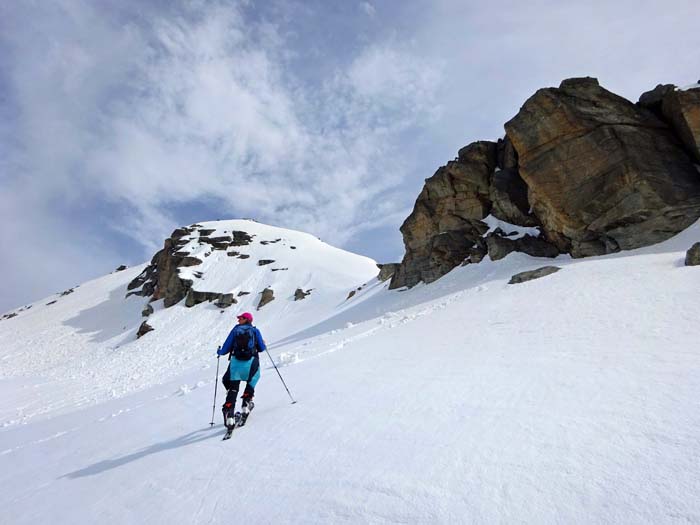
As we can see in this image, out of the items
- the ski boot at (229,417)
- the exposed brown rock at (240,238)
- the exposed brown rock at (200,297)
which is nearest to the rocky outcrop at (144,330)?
the exposed brown rock at (200,297)

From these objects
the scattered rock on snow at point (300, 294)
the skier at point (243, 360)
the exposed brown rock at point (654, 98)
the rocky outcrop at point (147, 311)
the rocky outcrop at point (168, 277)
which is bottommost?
the skier at point (243, 360)

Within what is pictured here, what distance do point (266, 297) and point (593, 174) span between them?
3569cm

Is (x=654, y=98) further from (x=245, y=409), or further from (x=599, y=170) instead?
(x=245, y=409)

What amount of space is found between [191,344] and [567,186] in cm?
3488

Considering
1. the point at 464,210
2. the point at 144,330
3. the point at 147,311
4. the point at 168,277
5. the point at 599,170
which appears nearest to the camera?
the point at 599,170

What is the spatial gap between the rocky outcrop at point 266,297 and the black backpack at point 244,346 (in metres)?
38.1

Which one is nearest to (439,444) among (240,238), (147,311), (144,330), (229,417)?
(229,417)

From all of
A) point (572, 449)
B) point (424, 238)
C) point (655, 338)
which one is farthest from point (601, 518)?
point (424, 238)

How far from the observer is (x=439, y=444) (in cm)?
378

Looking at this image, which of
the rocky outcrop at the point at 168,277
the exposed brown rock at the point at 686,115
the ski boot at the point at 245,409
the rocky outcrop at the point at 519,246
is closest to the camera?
the ski boot at the point at 245,409

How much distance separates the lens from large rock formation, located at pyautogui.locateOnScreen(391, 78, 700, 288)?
59.9ft

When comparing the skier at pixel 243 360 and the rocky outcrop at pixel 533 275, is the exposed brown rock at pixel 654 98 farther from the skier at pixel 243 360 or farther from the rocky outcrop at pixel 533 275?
the skier at pixel 243 360

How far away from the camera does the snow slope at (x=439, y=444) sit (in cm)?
279

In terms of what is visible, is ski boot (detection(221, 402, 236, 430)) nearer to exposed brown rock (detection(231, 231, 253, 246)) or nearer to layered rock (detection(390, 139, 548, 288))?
layered rock (detection(390, 139, 548, 288))
